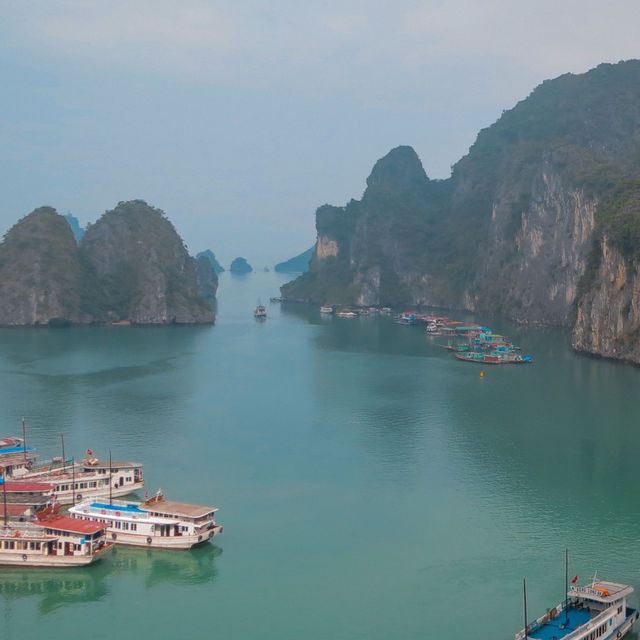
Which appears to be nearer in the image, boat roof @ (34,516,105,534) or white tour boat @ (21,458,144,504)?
boat roof @ (34,516,105,534)

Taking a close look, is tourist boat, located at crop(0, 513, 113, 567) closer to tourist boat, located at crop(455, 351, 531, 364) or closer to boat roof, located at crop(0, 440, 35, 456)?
boat roof, located at crop(0, 440, 35, 456)

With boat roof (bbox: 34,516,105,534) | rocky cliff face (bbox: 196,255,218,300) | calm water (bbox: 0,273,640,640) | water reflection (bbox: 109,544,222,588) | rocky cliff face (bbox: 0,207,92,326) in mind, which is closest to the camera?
calm water (bbox: 0,273,640,640)

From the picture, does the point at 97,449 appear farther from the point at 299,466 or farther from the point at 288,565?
the point at 288,565

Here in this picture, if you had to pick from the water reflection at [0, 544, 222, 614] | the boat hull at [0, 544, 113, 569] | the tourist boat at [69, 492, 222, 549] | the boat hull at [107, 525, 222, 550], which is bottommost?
the water reflection at [0, 544, 222, 614]

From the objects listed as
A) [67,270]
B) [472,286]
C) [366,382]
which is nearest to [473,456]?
[366,382]

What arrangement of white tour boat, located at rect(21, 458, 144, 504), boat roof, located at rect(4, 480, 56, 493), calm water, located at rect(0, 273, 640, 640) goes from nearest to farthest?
calm water, located at rect(0, 273, 640, 640) → boat roof, located at rect(4, 480, 56, 493) → white tour boat, located at rect(21, 458, 144, 504)

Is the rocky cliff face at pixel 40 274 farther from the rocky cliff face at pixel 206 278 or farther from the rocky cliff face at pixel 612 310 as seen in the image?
the rocky cliff face at pixel 612 310

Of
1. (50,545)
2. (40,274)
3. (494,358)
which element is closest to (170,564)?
(50,545)

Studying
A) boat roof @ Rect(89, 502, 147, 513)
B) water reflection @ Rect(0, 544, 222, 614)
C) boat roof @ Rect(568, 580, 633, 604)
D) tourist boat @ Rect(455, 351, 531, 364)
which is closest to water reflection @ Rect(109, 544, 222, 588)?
water reflection @ Rect(0, 544, 222, 614)
